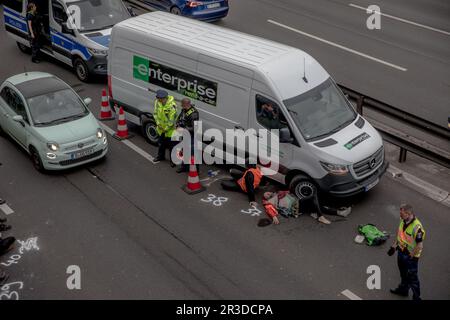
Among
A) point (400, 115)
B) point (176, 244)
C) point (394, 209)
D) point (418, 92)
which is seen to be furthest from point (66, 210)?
point (418, 92)

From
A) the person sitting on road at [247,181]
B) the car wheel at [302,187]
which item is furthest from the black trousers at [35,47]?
the car wheel at [302,187]

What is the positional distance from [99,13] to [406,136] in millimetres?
9422

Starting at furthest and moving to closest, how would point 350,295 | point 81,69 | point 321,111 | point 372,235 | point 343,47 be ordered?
point 343,47, point 81,69, point 321,111, point 372,235, point 350,295

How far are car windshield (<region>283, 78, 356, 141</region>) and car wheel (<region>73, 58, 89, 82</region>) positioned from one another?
7591mm

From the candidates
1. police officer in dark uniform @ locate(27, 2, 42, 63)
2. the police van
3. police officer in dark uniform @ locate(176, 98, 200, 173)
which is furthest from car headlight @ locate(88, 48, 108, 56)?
police officer in dark uniform @ locate(176, 98, 200, 173)

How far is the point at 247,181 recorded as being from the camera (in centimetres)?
1214

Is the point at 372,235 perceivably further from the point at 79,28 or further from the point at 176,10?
the point at 176,10

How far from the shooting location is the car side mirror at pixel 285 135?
38.5 feet

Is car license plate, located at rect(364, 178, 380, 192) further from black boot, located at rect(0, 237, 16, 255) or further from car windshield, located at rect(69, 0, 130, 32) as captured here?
car windshield, located at rect(69, 0, 130, 32)

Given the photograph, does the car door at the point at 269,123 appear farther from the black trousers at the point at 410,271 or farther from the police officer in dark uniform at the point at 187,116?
the black trousers at the point at 410,271

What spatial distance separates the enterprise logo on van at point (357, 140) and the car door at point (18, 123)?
21.8ft

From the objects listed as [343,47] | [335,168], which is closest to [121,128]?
[335,168]

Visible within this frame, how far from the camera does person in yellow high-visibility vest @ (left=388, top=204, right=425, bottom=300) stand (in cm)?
920

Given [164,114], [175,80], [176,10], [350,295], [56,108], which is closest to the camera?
[350,295]
